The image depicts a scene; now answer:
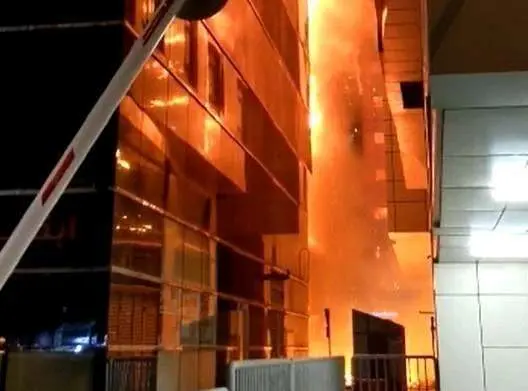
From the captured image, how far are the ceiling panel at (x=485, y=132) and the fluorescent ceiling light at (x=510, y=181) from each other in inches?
13.8

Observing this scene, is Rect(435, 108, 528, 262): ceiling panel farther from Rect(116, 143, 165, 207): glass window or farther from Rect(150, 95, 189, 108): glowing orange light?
Rect(150, 95, 189, 108): glowing orange light

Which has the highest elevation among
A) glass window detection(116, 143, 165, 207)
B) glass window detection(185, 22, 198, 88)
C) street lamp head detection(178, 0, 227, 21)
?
glass window detection(185, 22, 198, 88)

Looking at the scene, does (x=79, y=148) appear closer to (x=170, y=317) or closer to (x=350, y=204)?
(x=170, y=317)

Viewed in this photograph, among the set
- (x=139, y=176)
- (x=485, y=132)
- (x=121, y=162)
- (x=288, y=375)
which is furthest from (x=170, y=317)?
(x=485, y=132)

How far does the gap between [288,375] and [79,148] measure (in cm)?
404

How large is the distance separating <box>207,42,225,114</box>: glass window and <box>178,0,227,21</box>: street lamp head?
8137mm

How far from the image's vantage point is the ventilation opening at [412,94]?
7514 mm

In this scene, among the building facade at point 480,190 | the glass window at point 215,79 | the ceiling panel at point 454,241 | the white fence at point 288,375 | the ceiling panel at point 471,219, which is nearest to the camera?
the building facade at point 480,190

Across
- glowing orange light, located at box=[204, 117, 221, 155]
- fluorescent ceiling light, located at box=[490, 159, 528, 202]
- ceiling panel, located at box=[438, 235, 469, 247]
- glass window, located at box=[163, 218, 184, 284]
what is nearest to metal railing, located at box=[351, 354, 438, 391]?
ceiling panel, located at box=[438, 235, 469, 247]

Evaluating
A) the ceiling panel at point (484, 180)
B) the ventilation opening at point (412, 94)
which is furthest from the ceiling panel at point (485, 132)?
the ventilation opening at point (412, 94)

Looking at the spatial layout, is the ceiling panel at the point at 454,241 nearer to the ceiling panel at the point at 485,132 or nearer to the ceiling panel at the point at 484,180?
the ceiling panel at the point at 484,180

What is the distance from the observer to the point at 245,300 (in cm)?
1331

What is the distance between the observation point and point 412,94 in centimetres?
804

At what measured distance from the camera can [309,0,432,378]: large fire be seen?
17.6 metres
